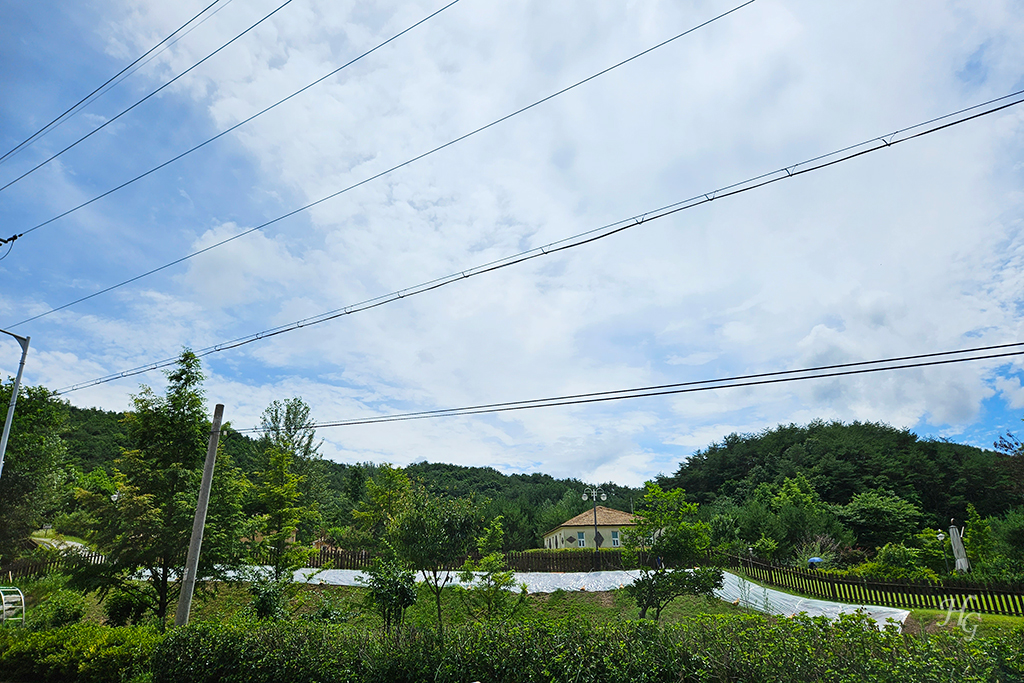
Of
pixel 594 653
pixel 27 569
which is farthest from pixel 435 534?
pixel 27 569

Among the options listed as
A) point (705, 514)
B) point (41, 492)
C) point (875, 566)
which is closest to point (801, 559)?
point (875, 566)

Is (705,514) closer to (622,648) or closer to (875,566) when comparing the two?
(875,566)

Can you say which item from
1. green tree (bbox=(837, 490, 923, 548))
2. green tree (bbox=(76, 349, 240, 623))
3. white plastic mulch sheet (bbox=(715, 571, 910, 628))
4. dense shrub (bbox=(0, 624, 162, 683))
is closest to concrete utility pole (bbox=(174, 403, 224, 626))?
dense shrub (bbox=(0, 624, 162, 683))

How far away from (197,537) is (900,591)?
19.5 metres

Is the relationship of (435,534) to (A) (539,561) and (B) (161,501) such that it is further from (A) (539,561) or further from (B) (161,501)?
(A) (539,561)

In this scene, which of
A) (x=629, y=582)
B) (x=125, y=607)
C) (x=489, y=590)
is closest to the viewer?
(x=489, y=590)

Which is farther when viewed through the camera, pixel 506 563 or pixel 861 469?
pixel 861 469

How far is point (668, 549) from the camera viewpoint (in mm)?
13977

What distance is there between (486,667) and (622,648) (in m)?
2.14

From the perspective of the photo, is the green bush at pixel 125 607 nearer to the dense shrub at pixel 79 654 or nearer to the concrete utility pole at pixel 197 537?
the dense shrub at pixel 79 654

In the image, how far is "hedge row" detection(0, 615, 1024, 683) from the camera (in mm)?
5574

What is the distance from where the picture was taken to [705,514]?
143ft

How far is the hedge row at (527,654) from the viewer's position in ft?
18.3

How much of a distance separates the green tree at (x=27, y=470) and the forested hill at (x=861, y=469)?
5405cm
